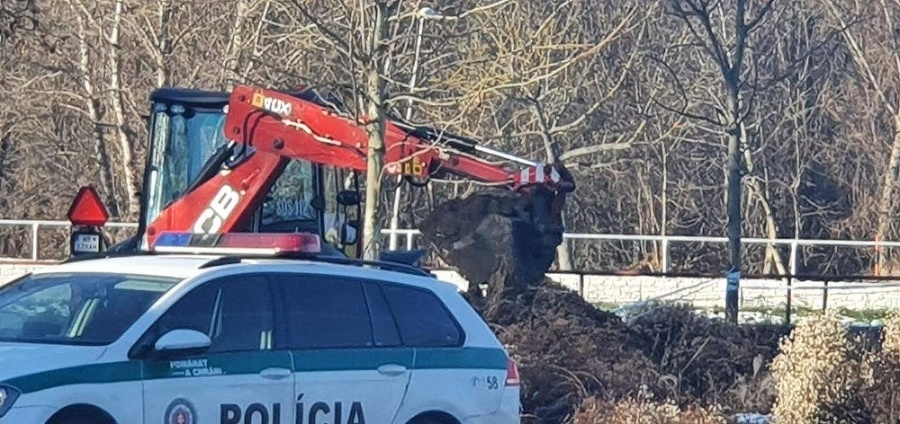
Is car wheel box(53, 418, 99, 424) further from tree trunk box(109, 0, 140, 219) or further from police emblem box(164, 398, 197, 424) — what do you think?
tree trunk box(109, 0, 140, 219)

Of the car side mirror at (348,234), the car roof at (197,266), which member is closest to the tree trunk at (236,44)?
the car side mirror at (348,234)

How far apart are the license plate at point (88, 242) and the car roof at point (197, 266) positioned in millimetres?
5185

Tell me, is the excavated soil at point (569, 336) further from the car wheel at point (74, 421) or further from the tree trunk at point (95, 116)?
the tree trunk at point (95, 116)

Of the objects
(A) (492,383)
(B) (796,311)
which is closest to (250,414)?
(A) (492,383)

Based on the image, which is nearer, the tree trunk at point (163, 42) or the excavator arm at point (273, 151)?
the excavator arm at point (273, 151)

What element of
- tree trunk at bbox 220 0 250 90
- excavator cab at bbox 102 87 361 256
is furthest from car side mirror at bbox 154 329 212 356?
tree trunk at bbox 220 0 250 90

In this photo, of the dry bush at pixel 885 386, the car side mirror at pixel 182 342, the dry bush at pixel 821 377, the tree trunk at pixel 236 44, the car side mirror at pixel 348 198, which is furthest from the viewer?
the tree trunk at pixel 236 44

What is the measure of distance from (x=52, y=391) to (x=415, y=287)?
106 inches

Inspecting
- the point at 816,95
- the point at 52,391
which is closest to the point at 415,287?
the point at 52,391

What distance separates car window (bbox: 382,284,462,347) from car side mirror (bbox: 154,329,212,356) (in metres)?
1.58

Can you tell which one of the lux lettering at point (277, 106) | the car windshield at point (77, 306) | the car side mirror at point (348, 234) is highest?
the lux lettering at point (277, 106)

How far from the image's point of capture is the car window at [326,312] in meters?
9.61

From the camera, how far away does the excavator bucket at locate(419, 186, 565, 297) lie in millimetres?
16969

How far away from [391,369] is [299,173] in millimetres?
7264
